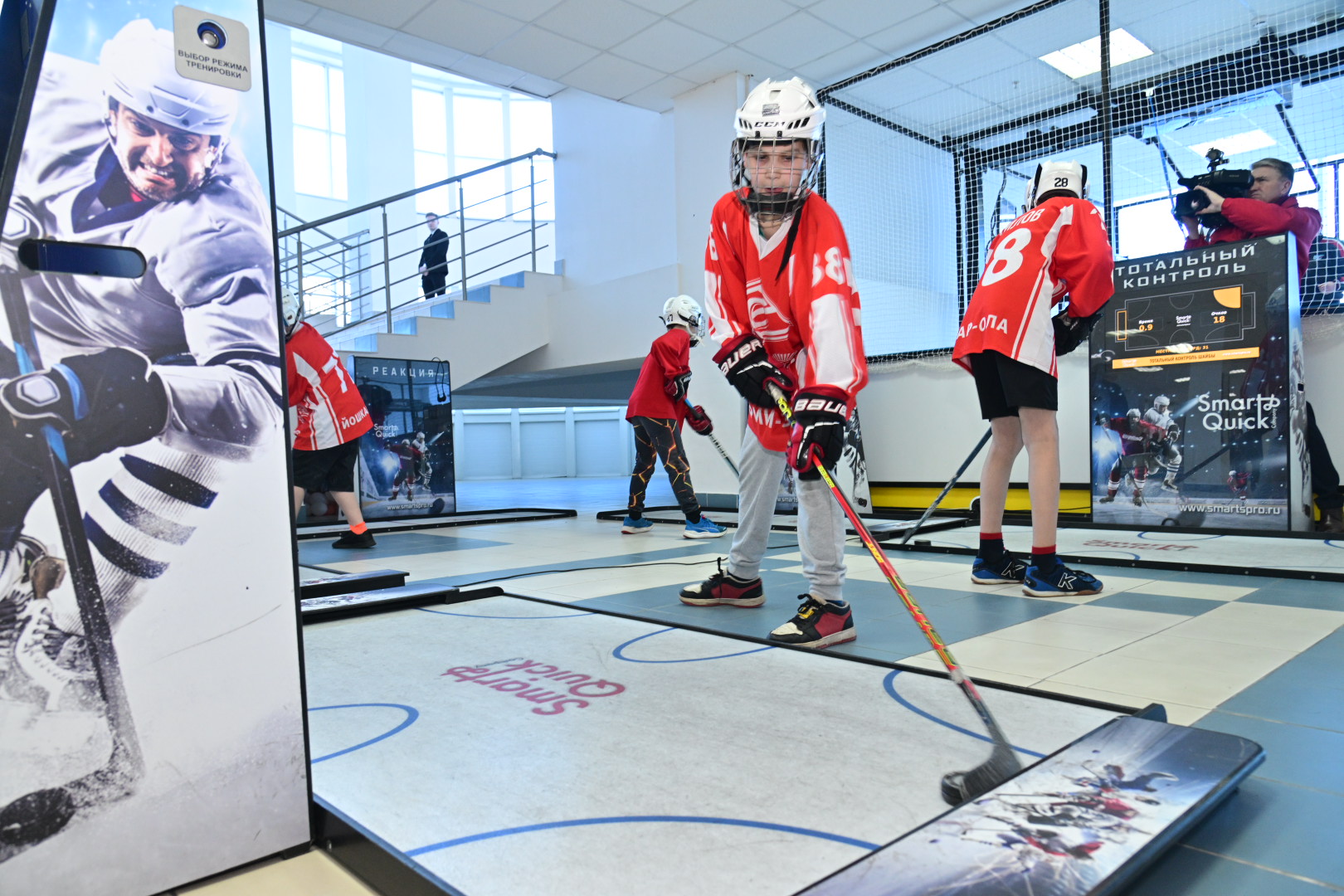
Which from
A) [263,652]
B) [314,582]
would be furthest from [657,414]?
[263,652]

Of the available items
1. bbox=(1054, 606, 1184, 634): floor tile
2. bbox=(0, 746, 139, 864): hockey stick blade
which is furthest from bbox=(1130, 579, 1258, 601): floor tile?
bbox=(0, 746, 139, 864): hockey stick blade

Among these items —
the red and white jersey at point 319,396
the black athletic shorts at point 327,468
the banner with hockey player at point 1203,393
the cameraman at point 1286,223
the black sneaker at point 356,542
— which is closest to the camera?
the banner with hockey player at point 1203,393

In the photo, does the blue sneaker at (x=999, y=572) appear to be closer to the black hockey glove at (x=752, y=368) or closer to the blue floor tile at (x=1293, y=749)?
the black hockey glove at (x=752, y=368)

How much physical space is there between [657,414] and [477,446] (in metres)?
10.1

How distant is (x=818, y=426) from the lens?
1.77 meters

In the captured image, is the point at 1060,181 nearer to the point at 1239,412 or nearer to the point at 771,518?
the point at 771,518

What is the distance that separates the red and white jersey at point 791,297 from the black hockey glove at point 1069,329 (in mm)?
1118

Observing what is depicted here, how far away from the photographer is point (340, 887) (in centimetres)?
89

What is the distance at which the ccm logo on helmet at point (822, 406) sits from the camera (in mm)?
1785

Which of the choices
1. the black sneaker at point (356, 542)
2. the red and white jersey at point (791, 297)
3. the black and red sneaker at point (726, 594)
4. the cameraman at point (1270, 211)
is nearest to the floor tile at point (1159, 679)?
the red and white jersey at point (791, 297)

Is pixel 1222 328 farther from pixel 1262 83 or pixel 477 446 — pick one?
pixel 477 446

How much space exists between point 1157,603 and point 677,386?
2.77 metres

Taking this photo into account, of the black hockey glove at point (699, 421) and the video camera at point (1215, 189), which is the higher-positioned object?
the video camera at point (1215, 189)

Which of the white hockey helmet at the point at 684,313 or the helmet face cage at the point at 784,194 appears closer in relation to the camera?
the helmet face cage at the point at 784,194
